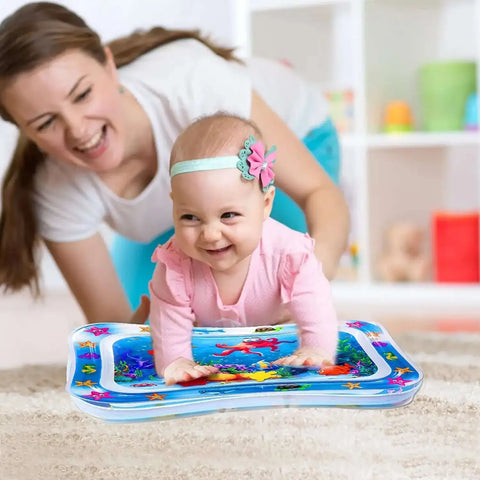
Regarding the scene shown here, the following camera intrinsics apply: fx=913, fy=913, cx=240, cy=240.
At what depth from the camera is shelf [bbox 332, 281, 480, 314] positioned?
6.74 feet

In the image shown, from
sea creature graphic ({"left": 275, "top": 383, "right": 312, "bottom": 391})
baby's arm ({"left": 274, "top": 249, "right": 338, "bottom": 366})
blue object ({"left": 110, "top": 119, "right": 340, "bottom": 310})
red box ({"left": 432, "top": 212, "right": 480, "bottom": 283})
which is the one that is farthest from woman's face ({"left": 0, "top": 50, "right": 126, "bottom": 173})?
red box ({"left": 432, "top": 212, "right": 480, "bottom": 283})

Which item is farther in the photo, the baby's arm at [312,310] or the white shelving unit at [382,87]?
the white shelving unit at [382,87]

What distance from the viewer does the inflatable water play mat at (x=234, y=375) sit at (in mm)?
750

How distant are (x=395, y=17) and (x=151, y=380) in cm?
162

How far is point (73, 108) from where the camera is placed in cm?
112

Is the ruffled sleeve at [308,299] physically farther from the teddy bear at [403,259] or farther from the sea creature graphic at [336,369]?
the teddy bear at [403,259]

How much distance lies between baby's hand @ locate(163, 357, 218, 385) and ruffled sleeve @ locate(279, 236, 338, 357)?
106 millimetres

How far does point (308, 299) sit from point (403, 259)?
1.32m

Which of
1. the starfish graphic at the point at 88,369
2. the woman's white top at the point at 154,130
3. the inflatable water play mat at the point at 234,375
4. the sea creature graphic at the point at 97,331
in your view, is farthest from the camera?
the woman's white top at the point at 154,130

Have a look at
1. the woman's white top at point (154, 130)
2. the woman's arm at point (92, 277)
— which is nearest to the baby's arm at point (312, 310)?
the woman's white top at point (154, 130)

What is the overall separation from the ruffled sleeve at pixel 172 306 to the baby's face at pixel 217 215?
40 millimetres

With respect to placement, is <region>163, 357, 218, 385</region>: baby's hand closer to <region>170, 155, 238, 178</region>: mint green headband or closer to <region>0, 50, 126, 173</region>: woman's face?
<region>170, 155, 238, 178</region>: mint green headband

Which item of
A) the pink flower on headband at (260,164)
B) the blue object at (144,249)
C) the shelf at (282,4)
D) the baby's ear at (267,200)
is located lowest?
the blue object at (144,249)

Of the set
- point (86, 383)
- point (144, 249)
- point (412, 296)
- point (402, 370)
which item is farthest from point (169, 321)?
point (412, 296)
